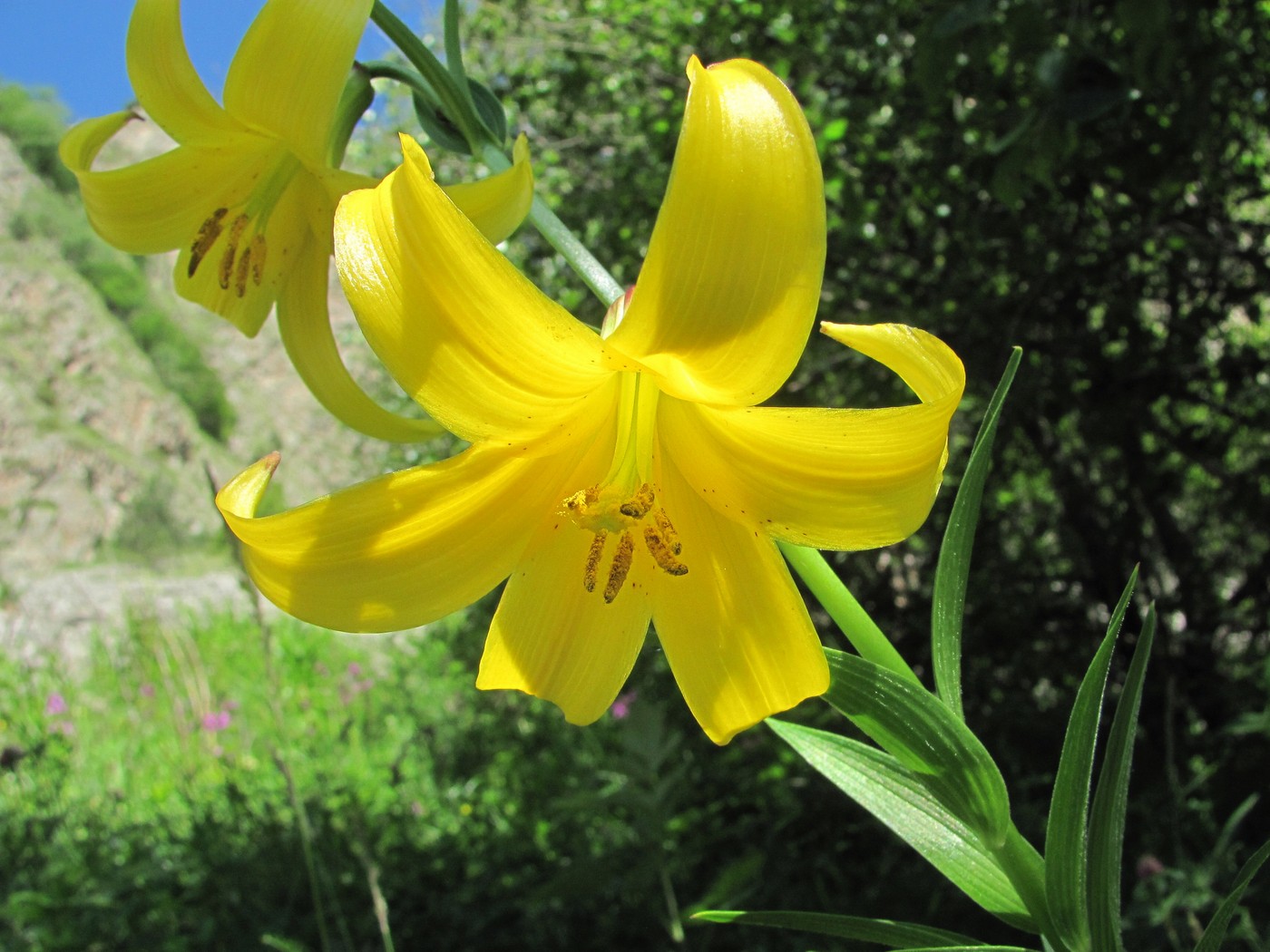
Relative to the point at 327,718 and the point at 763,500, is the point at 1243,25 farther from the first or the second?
the point at 327,718

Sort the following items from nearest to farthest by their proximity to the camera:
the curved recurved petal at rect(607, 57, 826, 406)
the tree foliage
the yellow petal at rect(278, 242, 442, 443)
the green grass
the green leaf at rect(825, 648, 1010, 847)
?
1. the curved recurved petal at rect(607, 57, 826, 406)
2. the green leaf at rect(825, 648, 1010, 847)
3. the yellow petal at rect(278, 242, 442, 443)
4. the green grass
5. the tree foliage

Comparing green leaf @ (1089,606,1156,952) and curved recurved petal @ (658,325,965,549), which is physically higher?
curved recurved petal @ (658,325,965,549)

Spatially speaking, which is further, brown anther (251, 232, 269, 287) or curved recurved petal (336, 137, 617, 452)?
brown anther (251, 232, 269, 287)

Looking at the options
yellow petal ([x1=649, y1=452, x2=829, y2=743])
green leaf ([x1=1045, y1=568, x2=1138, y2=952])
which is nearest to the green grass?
yellow petal ([x1=649, y1=452, x2=829, y2=743])

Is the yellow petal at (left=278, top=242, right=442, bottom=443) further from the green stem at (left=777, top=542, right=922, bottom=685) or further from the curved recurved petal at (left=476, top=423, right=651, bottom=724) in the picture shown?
the green stem at (left=777, top=542, right=922, bottom=685)

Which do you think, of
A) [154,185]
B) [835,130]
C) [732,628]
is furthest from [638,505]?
[835,130]

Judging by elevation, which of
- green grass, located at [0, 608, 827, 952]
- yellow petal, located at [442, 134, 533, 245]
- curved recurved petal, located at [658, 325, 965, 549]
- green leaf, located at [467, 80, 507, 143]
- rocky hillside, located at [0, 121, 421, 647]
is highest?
green leaf, located at [467, 80, 507, 143]

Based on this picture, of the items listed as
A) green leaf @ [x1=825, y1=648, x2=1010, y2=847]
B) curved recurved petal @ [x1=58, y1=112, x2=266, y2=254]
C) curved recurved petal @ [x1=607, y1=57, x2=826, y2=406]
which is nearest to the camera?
curved recurved petal @ [x1=607, y1=57, x2=826, y2=406]

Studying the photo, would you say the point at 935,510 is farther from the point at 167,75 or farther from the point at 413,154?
the point at 413,154
